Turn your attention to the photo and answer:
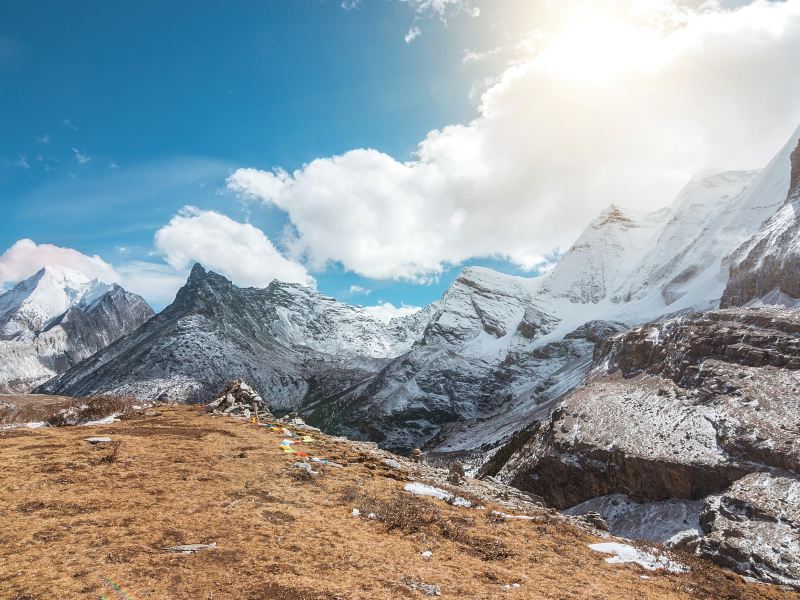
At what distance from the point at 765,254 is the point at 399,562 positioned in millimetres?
147864

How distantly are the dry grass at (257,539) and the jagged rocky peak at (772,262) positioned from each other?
400 feet

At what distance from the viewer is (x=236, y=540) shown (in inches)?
491

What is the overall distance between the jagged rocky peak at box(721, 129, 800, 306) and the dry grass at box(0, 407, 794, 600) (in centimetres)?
12192

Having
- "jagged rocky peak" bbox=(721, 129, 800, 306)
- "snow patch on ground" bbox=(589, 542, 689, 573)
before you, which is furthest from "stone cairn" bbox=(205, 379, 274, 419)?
"jagged rocky peak" bbox=(721, 129, 800, 306)

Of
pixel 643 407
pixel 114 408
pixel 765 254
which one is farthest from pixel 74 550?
pixel 765 254

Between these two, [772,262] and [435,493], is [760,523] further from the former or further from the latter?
[772,262]

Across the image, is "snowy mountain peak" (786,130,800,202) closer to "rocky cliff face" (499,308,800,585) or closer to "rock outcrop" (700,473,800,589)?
"rocky cliff face" (499,308,800,585)

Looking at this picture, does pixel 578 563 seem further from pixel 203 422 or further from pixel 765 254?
pixel 765 254

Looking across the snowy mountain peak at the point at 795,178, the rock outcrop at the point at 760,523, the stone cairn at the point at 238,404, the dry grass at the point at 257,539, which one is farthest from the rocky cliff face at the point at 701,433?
the snowy mountain peak at the point at 795,178

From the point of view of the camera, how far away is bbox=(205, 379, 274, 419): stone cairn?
37891 mm

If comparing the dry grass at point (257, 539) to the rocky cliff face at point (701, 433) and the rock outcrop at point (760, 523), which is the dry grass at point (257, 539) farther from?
the rocky cliff face at point (701, 433)

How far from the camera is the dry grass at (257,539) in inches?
403

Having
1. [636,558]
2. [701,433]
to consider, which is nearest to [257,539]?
[636,558]

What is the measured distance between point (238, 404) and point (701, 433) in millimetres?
55982
